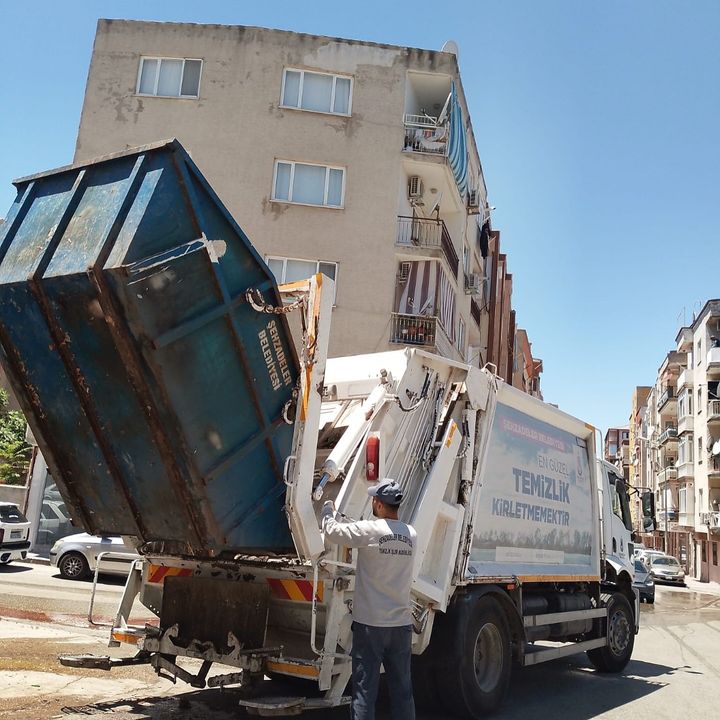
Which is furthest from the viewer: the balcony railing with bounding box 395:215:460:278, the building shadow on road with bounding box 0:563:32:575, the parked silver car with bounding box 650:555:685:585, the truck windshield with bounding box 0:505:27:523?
the parked silver car with bounding box 650:555:685:585

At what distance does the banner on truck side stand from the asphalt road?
4.18 ft

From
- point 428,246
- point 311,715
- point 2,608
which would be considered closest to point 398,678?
point 311,715

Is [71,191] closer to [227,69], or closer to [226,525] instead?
[226,525]

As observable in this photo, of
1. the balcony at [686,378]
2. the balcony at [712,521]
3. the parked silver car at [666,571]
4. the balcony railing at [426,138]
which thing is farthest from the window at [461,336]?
the balcony at [686,378]

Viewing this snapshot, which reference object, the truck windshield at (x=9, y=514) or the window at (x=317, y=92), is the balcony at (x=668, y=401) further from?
the truck windshield at (x=9, y=514)

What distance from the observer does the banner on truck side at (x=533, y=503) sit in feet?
22.4

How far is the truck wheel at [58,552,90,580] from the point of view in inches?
612

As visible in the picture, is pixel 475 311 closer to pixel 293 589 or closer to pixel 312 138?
pixel 312 138

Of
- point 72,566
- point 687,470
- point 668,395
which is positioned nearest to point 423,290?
point 72,566

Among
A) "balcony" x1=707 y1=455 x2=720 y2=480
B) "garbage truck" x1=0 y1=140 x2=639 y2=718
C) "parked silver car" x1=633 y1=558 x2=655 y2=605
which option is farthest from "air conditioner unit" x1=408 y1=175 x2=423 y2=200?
"balcony" x1=707 y1=455 x2=720 y2=480

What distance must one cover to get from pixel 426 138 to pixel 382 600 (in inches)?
698

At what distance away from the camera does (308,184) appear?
782 inches

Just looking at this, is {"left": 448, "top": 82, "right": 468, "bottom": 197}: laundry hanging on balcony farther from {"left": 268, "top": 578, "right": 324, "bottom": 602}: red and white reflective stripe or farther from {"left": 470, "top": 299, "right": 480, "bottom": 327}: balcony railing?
{"left": 268, "top": 578, "right": 324, "bottom": 602}: red and white reflective stripe

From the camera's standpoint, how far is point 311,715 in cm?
605
